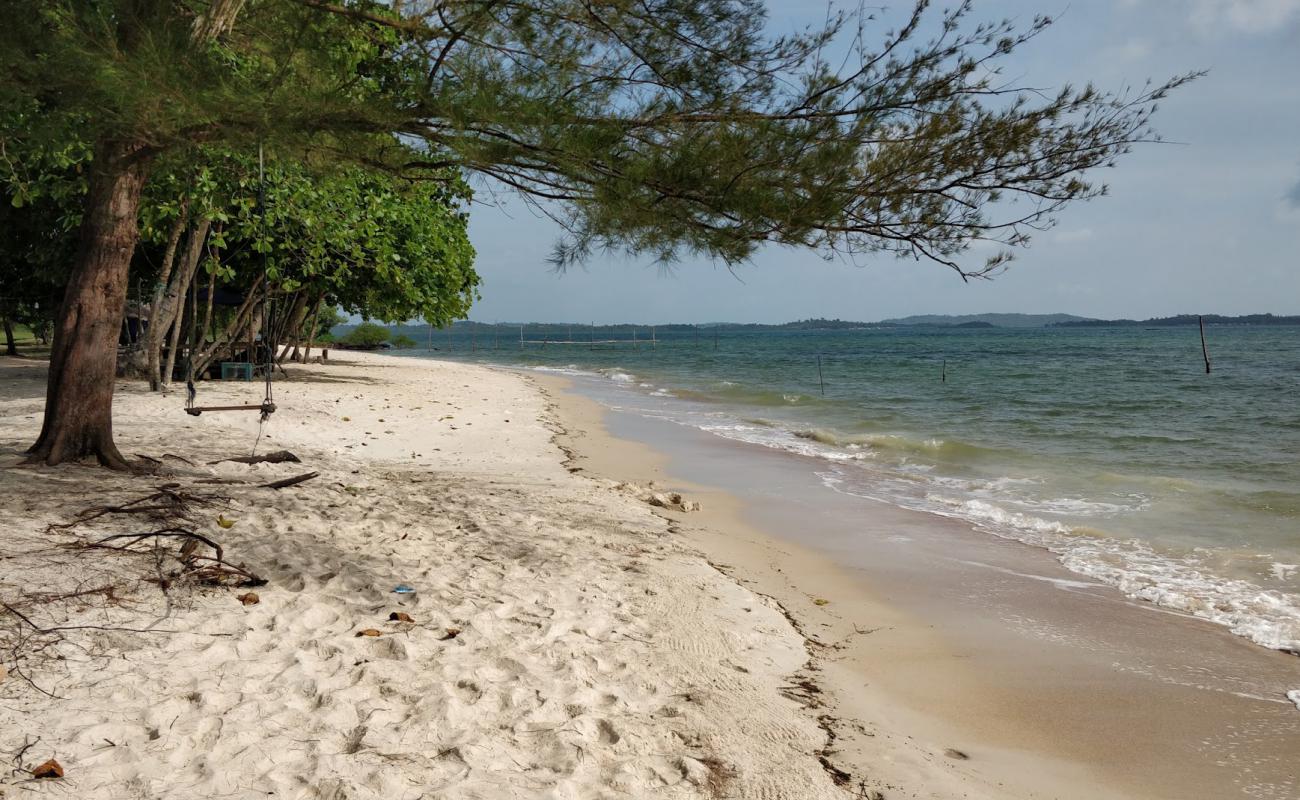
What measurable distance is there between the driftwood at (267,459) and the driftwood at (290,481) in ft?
1.68

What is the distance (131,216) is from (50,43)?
6.06ft

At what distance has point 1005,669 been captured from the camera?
395 cm

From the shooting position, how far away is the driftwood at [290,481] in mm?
5918

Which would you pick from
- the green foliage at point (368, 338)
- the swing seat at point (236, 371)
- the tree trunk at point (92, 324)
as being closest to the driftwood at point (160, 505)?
the tree trunk at point (92, 324)

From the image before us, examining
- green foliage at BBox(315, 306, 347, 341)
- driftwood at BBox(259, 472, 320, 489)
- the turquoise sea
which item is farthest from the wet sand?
green foliage at BBox(315, 306, 347, 341)

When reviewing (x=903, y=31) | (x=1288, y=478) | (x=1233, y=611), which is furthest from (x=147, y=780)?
(x=1288, y=478)

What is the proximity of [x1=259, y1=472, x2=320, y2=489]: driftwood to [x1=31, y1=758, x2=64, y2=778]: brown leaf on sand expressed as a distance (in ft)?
12.2

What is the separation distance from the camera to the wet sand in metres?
3.02

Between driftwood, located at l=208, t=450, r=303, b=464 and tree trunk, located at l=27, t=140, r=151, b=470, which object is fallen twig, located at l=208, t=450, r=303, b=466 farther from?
tree trunk, located at l=27, t=140, r=151, b=470

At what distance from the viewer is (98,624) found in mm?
3230

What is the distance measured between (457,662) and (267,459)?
4.28 meters

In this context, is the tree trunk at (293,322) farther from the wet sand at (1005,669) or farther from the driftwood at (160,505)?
the wet sand at (1005,669)

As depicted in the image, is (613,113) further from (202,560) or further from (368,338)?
(368,338)

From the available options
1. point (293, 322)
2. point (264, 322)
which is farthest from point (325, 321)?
point (264, 322)
